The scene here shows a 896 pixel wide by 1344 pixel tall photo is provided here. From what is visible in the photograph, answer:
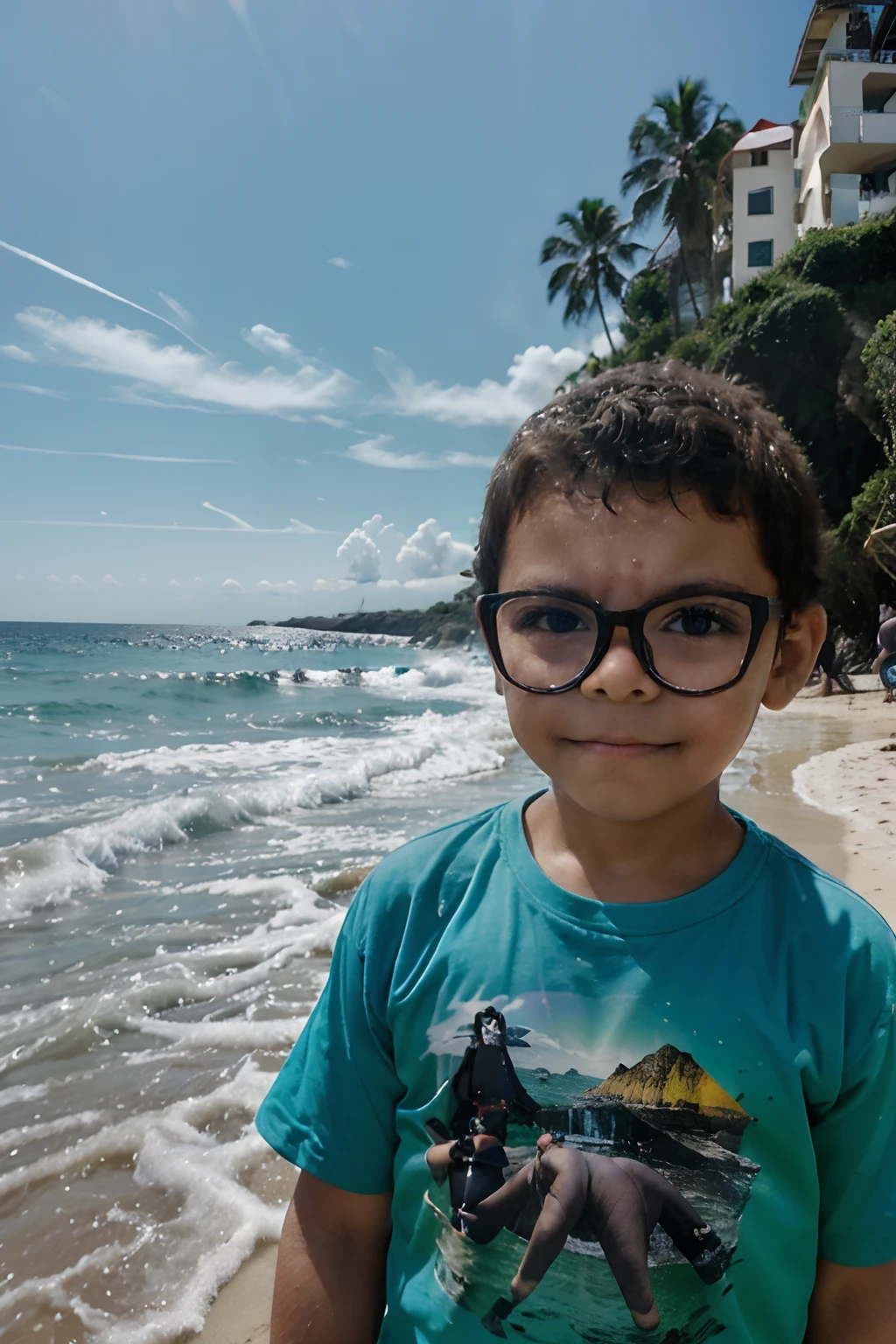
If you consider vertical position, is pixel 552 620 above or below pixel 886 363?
below

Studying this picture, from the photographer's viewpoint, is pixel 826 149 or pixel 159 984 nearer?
pixel 159 984

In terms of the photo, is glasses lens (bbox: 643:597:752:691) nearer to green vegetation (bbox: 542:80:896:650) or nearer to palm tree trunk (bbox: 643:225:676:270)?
green vegetation (bbox: 542:80:896:650)

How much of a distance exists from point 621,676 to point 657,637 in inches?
3.2

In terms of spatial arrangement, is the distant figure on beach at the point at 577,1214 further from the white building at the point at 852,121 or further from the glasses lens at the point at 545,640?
the white building at the point at 852,121

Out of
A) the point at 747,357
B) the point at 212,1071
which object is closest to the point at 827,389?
the point at 747,357

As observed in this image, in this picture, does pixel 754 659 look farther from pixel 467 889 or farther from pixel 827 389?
pixel 827 389

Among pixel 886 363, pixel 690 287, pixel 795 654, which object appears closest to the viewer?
pixel 795 654

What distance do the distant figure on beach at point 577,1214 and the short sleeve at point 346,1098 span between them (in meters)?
0.15

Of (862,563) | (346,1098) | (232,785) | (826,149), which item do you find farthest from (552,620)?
(826,149)

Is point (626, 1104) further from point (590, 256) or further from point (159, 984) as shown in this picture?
point (590, 256)

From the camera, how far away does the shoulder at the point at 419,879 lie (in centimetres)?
A: 121

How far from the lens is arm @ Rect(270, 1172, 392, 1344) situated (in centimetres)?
114

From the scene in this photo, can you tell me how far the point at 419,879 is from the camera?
123cm

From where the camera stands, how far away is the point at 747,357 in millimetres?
25438
